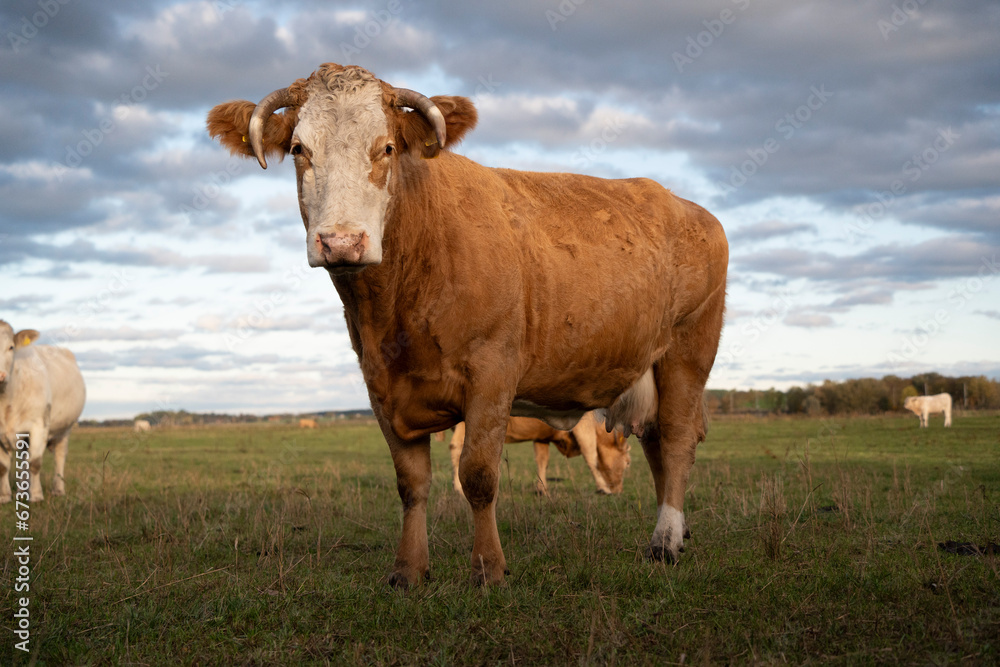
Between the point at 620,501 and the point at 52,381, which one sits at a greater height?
the point at 52,381

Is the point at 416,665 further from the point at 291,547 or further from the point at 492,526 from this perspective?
the point at 291,547

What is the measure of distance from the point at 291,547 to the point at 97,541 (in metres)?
1.96

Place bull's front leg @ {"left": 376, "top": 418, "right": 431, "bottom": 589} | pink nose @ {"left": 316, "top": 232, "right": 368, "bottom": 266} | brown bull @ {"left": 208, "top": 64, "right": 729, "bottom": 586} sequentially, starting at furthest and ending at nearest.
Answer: bull's front leg @ {"left": 376, "top": 418, "right": 431, "bottom": 589} → brown bull @ {"left": 208, "top": 64, "right": 729, "bottom": 586} → pink nose @ {"left": 316, "top": 232, "right": 368, "bottom": 266}

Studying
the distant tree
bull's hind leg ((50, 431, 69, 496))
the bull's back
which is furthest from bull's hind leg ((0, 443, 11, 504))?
the distant tree

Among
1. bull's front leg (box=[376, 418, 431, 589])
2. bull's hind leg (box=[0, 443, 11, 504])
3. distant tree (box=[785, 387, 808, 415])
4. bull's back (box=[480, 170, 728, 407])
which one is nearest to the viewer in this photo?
bull's front leg (box=[376, 418, 431, 589])

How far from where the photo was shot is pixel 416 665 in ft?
11.1

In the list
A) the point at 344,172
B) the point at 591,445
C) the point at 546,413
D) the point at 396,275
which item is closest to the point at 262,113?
the point at 344,172

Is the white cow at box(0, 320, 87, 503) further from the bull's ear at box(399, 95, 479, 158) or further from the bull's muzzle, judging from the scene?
the bull's muzzle

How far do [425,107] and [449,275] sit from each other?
1064mm

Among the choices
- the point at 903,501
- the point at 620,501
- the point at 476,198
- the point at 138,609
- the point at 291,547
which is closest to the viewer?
the point at 138,609

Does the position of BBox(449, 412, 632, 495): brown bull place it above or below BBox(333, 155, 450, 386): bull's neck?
below

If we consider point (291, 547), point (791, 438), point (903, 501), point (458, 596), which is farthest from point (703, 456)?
point (458, 596)

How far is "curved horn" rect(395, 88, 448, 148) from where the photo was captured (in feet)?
15.6

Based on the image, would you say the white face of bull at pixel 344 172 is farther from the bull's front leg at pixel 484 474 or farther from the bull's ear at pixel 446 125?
the bull's front leg at pixel 484 474
